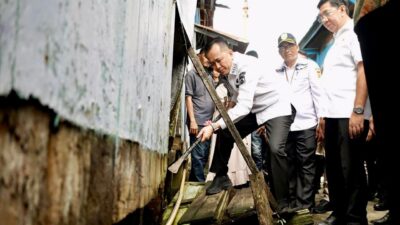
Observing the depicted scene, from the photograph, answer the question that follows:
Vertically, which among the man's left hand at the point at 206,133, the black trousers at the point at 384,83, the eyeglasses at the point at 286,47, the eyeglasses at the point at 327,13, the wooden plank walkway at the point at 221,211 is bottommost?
the wooden plank walkway at the point at 221,211

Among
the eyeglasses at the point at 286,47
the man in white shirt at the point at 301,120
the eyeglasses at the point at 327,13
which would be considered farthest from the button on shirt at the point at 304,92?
the eyeglasses at the point at 327,13

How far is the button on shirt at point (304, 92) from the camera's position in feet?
14.5

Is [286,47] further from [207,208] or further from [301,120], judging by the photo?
[207,208]

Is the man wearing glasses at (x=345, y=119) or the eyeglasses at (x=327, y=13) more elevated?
the eyeglasses at (x=327, y=13)

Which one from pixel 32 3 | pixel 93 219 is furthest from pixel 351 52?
pixel 32 3

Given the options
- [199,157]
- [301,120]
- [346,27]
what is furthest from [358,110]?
[199,157]

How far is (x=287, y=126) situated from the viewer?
3.95 m

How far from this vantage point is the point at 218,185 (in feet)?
14.3

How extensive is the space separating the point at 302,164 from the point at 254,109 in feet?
3.16

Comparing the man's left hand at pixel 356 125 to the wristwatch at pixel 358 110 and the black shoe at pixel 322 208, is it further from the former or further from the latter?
the black shoe at pixel 322 208

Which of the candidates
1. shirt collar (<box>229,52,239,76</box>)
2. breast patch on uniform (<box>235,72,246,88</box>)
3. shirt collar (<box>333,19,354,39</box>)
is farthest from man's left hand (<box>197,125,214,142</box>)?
shirt collar (<box>333,19,354,39</box>)

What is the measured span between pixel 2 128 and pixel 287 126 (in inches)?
139

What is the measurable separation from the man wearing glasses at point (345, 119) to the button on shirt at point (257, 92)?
719 mm

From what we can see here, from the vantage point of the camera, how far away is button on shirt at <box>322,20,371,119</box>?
3125mm
